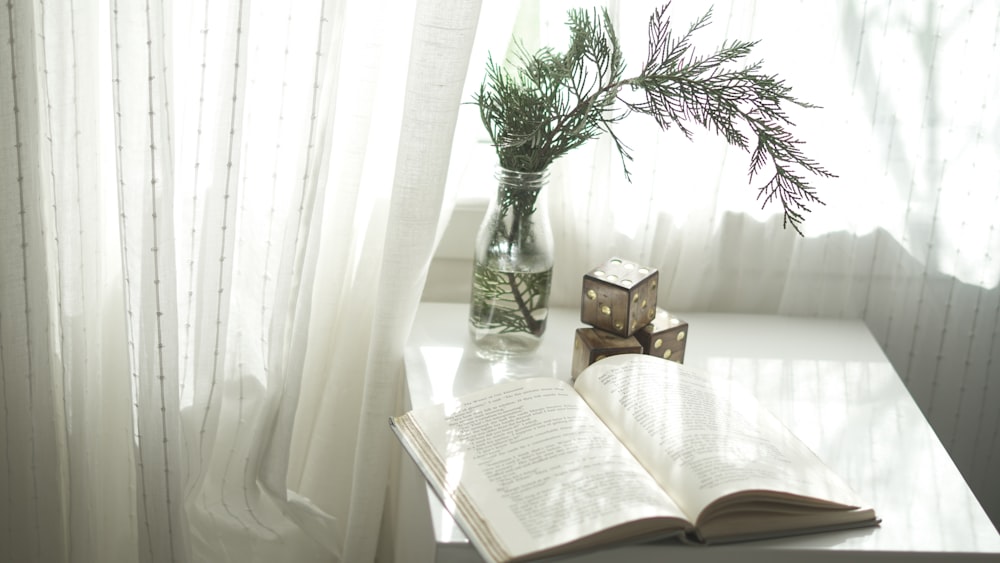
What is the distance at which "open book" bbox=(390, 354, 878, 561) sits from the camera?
857mm

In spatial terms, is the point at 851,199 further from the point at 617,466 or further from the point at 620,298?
the point at 617,466

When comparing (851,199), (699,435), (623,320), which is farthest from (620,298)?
(851,199)

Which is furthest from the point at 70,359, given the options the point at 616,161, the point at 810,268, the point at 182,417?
the point at 810,268

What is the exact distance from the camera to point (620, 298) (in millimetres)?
1093

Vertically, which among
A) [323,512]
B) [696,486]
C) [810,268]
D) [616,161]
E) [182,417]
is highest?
[616,161]

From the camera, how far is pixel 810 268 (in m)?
1.34

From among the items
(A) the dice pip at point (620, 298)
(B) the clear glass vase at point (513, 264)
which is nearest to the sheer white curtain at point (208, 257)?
(B) the clear glass vase at point (513, 264)

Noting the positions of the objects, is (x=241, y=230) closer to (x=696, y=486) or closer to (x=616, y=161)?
(x=616, y=161)

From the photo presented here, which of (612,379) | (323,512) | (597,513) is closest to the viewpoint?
(597,513)

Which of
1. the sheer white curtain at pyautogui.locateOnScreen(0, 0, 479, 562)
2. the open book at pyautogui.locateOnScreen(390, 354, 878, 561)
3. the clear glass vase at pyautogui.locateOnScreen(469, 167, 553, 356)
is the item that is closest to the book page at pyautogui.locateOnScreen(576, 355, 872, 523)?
the open book at pyautogui.locateOnScreen(390, 354, 878, 561)

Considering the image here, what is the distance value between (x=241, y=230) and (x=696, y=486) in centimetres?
56

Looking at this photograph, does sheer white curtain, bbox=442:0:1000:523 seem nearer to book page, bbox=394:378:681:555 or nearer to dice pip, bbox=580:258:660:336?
dice pip, bbox=580:258:660:336

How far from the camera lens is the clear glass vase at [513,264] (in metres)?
1.11

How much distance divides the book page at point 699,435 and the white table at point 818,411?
46mm
